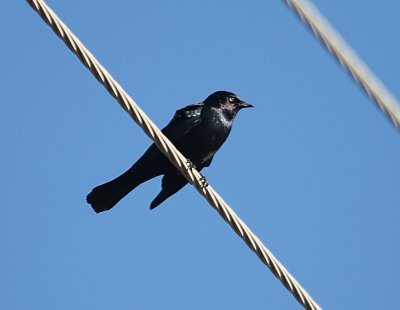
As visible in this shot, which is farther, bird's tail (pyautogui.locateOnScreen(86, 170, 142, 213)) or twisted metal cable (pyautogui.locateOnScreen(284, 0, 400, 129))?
bird's tail (pyautogui.locateOnScreen(86, 170, 142, 213))

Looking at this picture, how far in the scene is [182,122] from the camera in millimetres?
6473

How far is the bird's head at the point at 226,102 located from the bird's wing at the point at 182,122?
30 cm

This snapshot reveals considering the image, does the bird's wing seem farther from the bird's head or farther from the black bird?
the bird's head

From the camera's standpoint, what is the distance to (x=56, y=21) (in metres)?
3.05

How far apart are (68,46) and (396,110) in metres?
1.29

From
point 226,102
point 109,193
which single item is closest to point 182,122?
point 226,102

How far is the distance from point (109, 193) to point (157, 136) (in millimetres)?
2767

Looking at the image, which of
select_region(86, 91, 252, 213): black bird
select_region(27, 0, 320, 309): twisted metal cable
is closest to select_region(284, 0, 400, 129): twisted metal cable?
select_region(27, 0, 320, 309): twisted metal cable

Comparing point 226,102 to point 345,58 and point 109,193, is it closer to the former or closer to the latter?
point 109,193

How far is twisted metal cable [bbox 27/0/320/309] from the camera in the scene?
3064mm

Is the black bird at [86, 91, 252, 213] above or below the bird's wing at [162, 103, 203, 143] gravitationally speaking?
below

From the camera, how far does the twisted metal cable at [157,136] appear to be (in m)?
3.06

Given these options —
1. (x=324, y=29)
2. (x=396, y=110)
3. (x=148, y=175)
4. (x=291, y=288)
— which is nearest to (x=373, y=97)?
(x=396, y=110)

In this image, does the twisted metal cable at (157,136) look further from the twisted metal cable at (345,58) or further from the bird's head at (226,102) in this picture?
the bird's head at (226,102)
